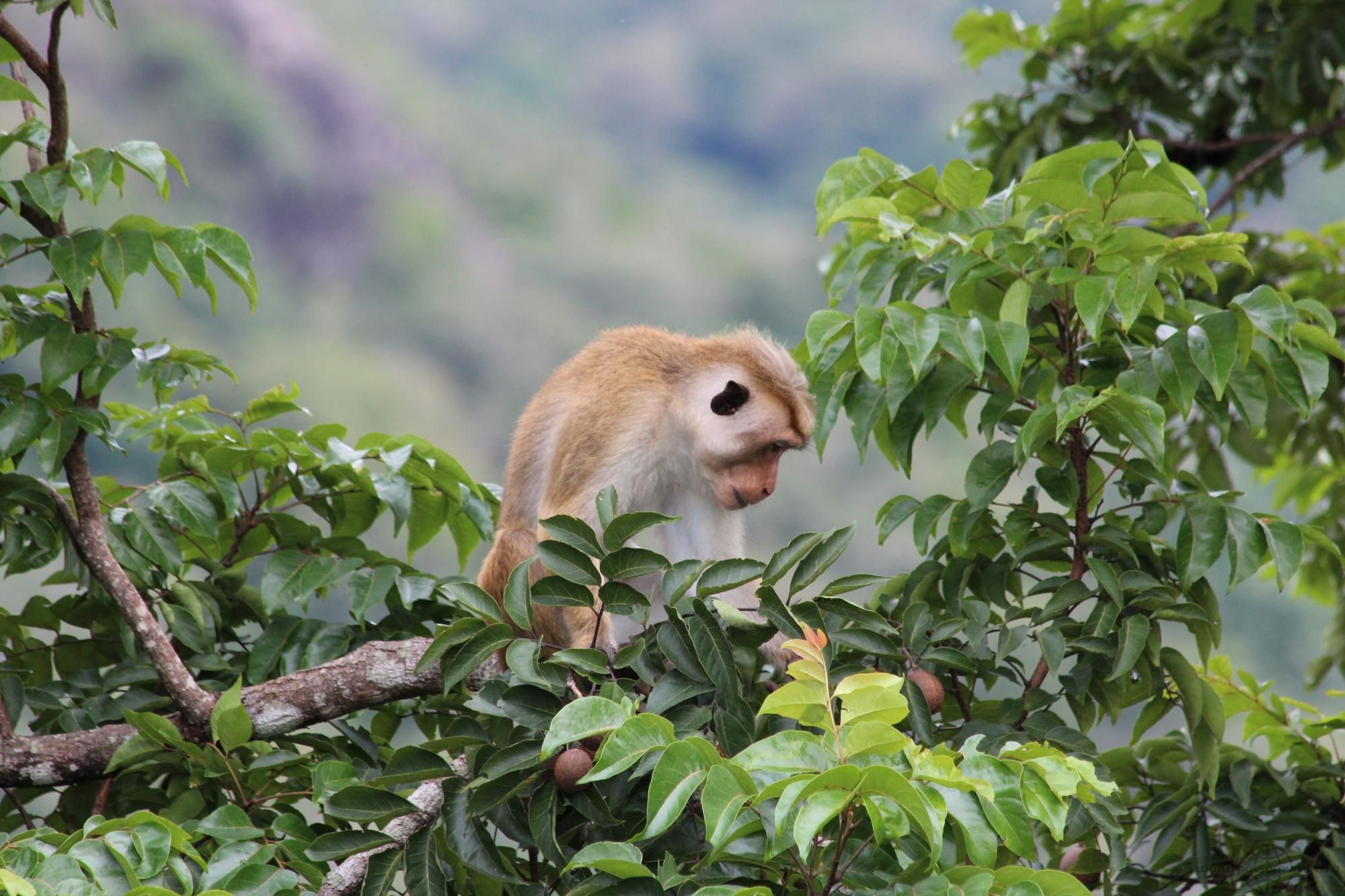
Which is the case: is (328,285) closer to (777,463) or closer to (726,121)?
(726,121)

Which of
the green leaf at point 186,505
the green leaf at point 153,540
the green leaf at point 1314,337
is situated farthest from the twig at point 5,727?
the green leaf at point 1314,337

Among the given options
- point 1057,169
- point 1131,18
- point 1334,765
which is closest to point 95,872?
point 1057,169

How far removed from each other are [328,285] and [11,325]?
7532mm

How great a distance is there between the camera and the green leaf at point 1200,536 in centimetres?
244

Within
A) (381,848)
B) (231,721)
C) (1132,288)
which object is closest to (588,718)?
(381,848)

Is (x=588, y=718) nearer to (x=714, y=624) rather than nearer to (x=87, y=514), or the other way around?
(x=714, y=624)

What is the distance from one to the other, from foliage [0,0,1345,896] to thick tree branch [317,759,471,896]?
0.04ft

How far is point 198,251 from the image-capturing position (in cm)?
250

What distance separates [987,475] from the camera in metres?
2.58

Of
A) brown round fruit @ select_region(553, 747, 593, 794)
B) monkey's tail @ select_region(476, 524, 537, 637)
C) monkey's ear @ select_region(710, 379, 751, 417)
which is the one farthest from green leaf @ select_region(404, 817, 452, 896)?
monkey's ear @ select_region(710, 379, 751, 417)

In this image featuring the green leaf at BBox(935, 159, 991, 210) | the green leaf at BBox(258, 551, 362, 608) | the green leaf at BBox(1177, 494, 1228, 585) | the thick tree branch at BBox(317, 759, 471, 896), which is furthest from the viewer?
the green leaf at BBox(258, 551, 362, 608)

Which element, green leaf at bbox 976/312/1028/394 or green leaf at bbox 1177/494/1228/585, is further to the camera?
green leaf at bbox 1177/494/1228/585

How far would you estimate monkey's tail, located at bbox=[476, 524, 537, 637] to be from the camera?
118 inches

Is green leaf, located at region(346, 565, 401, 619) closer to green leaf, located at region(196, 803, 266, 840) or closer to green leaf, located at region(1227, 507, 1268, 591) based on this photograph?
green leaf, located at region(196, 803, 266, 840)
